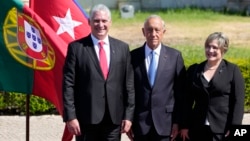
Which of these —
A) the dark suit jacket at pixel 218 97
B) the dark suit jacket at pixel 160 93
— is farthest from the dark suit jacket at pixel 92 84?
the dark suit jacket at pixel 218 97

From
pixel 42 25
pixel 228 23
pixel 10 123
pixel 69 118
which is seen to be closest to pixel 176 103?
pixel 69 118

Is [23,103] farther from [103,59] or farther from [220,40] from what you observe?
[220,40]

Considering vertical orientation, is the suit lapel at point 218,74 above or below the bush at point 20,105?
above

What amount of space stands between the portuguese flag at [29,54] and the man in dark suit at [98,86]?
690 millimetres

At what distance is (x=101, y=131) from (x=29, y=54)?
1.22 m

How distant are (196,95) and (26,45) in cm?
178

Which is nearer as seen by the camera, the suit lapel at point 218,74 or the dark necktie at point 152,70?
the suit lapel at point 218,74

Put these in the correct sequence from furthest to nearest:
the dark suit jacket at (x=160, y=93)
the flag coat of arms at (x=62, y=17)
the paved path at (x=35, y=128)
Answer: the paved path at (x=35, y=128) < the flag coat of arms at (x=62, y=17) < the dark suit jacket at (x=160, y=93)

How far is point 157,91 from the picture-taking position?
5.92m

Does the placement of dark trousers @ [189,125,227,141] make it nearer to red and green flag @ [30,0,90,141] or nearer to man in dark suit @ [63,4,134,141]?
man in dark suit @ [63,4,134,141]

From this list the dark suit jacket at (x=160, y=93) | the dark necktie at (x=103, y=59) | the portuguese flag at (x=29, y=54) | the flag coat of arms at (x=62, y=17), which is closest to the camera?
the dark necktie at (x=103, y=59)

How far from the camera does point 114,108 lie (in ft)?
19.1

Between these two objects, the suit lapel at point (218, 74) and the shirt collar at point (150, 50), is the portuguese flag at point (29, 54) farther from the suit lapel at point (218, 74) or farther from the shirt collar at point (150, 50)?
the suit lapel at point (218, 74)

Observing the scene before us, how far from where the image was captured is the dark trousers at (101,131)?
5.84m
